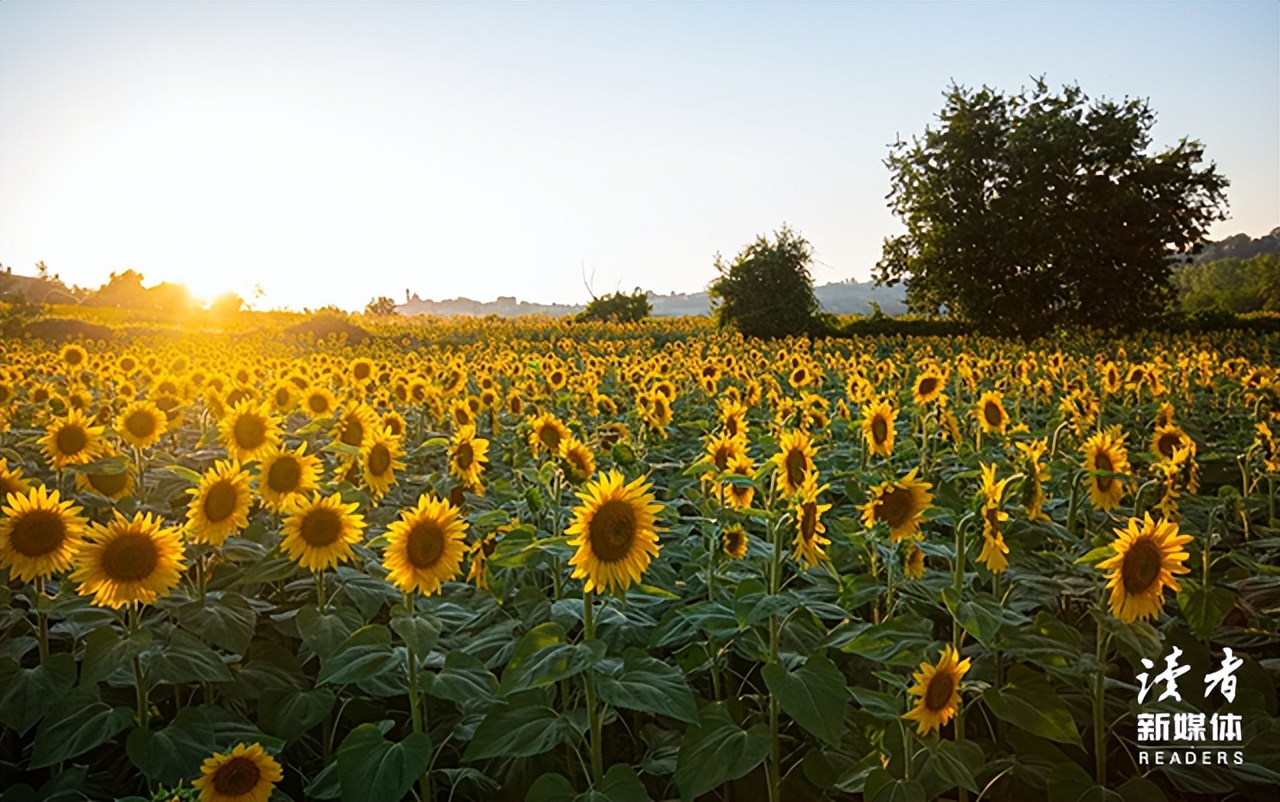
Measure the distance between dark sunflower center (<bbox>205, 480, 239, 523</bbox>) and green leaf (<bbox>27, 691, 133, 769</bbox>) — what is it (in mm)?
611

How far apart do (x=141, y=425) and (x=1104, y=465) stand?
4.10 metres

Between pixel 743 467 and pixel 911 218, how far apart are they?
2348 centimetres

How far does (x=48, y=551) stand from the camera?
260cm

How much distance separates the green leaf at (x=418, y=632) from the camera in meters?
2.35

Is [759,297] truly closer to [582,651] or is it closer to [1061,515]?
[1061,515]

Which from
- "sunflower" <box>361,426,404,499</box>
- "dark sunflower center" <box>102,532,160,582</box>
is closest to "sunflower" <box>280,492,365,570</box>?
"dark sunflower center" <box>102,532,160,582</box>

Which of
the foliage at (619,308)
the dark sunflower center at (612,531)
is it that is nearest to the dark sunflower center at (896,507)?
the dark sunflower center at (612,531)

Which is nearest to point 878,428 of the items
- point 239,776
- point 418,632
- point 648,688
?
point 648,688

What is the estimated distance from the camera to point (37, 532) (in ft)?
8.53

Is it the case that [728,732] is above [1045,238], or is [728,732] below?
below

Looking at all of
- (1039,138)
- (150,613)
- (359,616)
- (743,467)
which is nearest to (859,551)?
(743,467)

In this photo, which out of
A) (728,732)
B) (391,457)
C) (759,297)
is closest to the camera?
(728,732)

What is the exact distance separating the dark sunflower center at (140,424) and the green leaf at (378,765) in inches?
90.8

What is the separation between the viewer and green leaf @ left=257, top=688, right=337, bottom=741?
2.55 m
